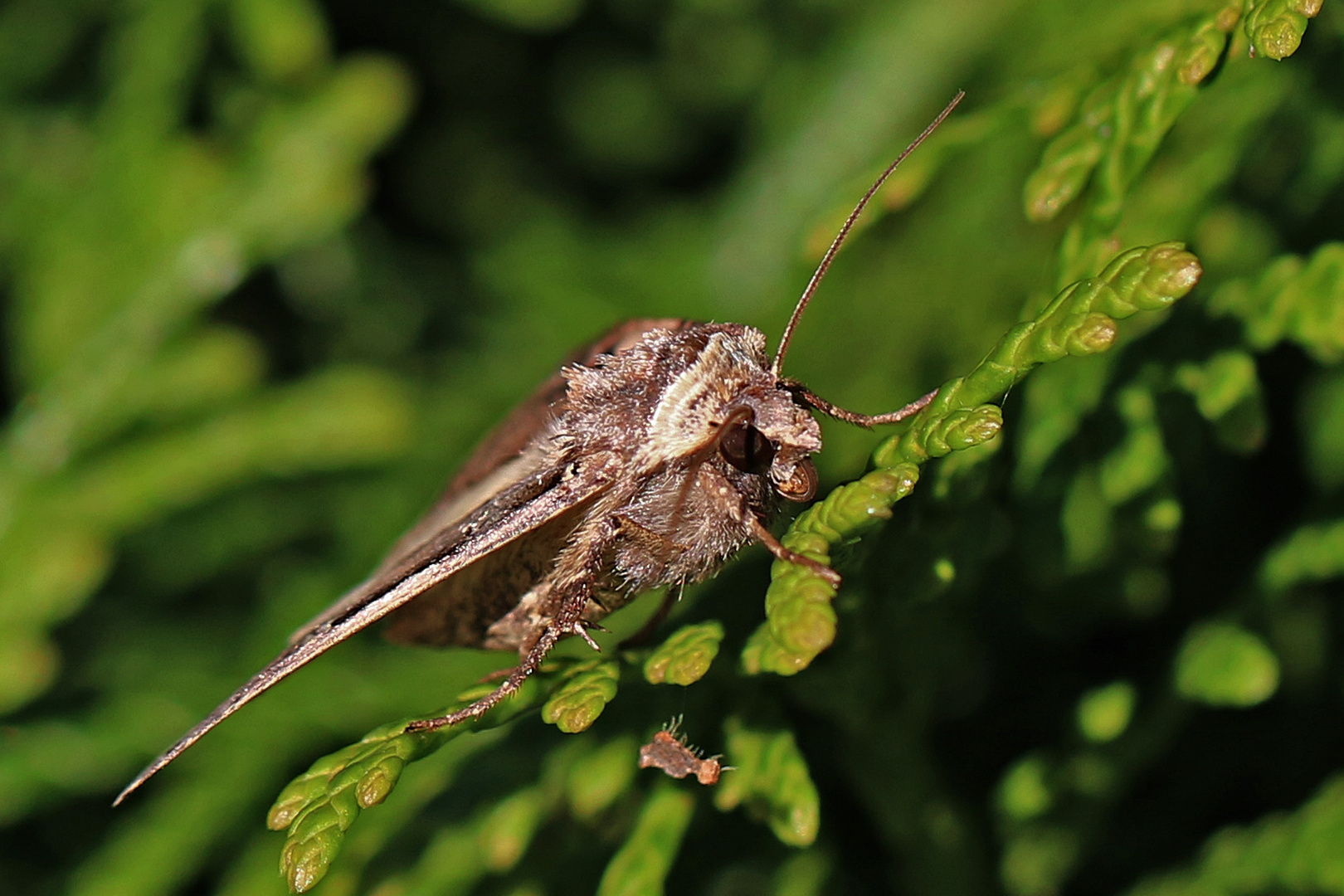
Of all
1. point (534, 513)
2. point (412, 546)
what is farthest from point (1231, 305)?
point (412, 546)

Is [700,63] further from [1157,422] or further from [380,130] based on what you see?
[1157,422]

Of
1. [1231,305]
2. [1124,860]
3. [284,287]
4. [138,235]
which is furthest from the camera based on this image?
[284,287]

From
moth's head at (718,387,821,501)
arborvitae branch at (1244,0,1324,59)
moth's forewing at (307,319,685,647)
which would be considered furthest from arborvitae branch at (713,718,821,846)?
arborvitae branch at (1244,0,1324,59)

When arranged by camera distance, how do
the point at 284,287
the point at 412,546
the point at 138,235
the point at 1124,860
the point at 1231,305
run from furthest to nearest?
1. the point at 284,287
2. the point at 138,235
3. the point at 412,546
4. the point at 1124,860
5. the point at 1231,305

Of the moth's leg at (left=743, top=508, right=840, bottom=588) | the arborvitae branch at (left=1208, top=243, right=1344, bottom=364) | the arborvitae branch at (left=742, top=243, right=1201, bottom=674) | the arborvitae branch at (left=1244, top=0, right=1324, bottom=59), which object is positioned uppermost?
the arborvitae branch at (left=1244, top=0, right=1324, bottom=59)

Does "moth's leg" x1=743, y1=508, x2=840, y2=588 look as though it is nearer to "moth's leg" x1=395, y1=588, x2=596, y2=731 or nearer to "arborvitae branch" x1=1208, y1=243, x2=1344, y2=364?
"moth's leg" x1=395, y1=588, x2=596, y2=731

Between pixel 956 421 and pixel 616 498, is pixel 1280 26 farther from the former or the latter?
pixel 616 498
